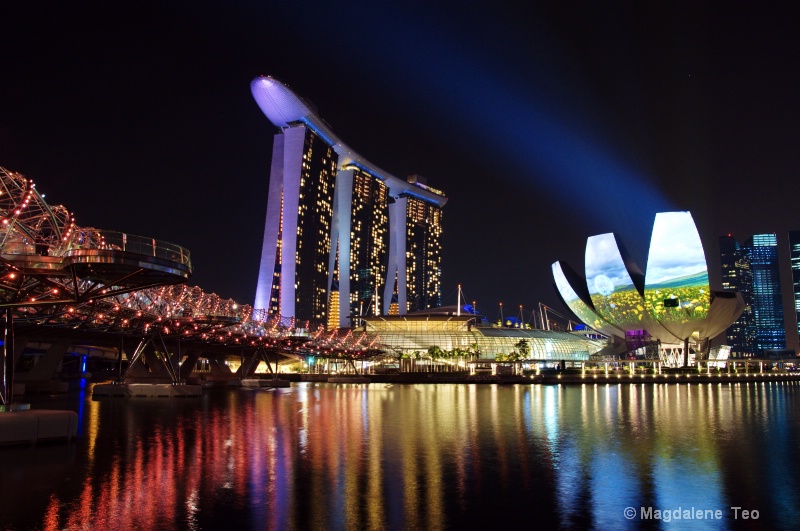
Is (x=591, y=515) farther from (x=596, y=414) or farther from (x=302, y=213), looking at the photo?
(x=302, y=213)

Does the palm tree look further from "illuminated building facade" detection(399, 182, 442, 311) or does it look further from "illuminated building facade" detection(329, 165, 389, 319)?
"illuminated building facade" detection(399, 182, 442, 311)

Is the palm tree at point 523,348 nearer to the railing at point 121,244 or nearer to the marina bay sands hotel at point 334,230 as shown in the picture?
the marina bay sands hotel at point 334,230

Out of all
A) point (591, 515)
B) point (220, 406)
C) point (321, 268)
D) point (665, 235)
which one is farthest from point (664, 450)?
point (321, 268)

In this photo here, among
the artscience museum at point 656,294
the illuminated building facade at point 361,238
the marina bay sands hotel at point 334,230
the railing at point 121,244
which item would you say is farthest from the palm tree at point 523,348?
the railing at point 121,244

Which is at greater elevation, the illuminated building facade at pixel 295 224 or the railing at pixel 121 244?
the illuminated building facade at pixel 295 224

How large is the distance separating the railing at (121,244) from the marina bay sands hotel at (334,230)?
3233 inches

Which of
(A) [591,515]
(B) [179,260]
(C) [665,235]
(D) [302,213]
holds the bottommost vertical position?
(A) [591,515]

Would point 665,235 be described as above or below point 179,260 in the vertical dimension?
above

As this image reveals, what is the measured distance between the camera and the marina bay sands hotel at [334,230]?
105m

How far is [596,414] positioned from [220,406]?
16.6 meters

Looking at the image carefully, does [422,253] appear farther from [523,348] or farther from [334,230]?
[523,348]

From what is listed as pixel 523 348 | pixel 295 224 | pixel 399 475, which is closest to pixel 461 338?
pixel 523 348

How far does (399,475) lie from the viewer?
13.2 m

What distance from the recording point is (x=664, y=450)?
17.1m
